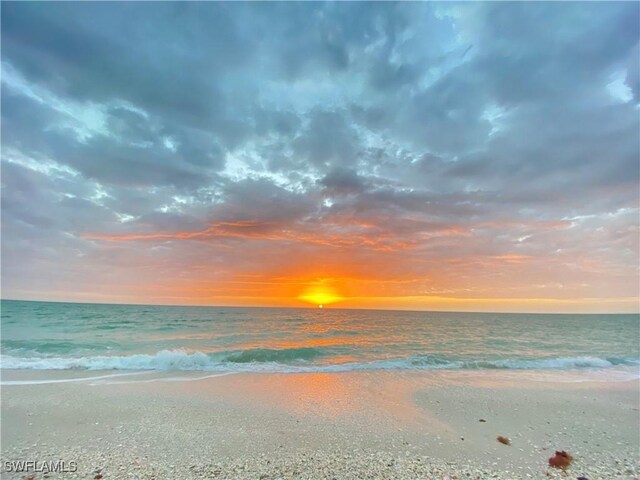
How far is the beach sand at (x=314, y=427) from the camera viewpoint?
495 centimetres

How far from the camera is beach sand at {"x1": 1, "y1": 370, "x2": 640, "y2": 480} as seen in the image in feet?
16.2

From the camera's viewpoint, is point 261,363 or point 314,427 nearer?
point 314,427

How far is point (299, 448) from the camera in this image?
554 cm

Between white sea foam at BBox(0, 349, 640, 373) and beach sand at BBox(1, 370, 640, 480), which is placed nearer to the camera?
beach sand at BBox(1, 370, 640, 480)

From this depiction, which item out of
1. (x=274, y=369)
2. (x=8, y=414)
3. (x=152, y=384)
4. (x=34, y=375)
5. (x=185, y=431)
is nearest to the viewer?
(x=185, y=431)

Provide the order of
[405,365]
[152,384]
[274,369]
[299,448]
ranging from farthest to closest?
[405,365]
[274,369]
[152,384]
[299,448]

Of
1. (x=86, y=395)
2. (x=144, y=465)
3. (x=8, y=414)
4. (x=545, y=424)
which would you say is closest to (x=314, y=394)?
(x=144, y=465)

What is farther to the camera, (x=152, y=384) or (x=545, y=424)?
(x=152, y=384)

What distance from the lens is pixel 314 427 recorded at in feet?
21.3

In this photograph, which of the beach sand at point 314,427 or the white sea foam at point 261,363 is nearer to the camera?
the beach sand at point 314,427

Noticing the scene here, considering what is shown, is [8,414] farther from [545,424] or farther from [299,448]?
[545,424]

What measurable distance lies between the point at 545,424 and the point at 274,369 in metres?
9.35

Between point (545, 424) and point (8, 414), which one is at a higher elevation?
point (8, 414)

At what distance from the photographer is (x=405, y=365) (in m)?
13.9
